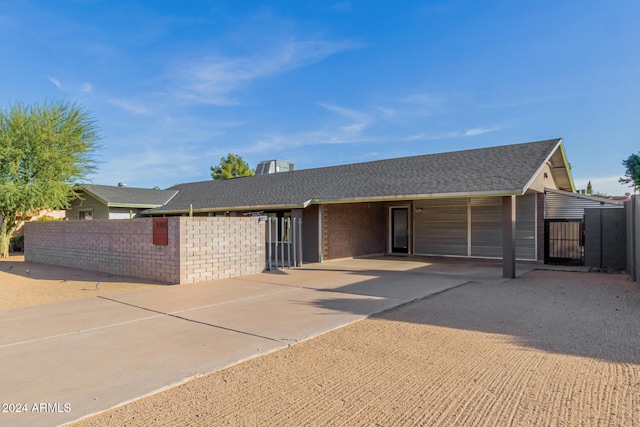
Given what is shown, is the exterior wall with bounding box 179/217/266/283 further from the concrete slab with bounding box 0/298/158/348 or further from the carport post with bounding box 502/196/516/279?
the carport post with bounding box 502/196/516/279

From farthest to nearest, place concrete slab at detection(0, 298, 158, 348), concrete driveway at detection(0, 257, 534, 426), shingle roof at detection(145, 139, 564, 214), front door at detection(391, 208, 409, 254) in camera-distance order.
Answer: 1. front door at detection(391, 208, 409, 254)
2. shingle roof at detection(145, 139, 564, 214)
3. concrete slab at detection(0, 298, 158, 348)
4. concrete driveway at detection(0, 257, 534, 426)

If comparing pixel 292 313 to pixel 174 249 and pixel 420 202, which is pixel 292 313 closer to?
pixel 174 249

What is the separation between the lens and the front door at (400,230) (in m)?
19.6

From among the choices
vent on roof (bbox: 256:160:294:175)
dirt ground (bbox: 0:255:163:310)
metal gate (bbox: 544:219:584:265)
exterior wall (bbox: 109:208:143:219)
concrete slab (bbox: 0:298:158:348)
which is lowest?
dirt ground (bbox: 0:255:163:310)

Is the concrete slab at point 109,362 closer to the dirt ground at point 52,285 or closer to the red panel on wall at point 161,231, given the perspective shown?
the dirt ground at point 52,285

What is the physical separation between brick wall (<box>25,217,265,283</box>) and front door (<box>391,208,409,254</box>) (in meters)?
9.06

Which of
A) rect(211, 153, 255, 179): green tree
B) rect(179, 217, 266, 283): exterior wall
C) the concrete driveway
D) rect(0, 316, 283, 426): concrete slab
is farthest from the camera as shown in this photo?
rect(211, 153, 255, 179): green tree

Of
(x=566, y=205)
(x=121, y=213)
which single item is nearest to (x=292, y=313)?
(x=566, y=205)

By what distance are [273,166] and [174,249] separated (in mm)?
16373

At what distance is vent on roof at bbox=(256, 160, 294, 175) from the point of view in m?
26.7

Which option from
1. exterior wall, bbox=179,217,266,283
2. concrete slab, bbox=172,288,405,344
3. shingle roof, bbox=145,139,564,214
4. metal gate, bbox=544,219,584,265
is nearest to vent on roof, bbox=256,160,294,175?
shingle roof, bbox=145,139,564,214

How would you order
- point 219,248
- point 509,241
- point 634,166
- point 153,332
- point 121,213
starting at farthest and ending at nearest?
point 634,166
point 121,213
point 219,248
point 509,241
point 153,332

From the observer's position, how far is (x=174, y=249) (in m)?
10.9

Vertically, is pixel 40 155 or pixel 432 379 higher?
pixel 40 155
